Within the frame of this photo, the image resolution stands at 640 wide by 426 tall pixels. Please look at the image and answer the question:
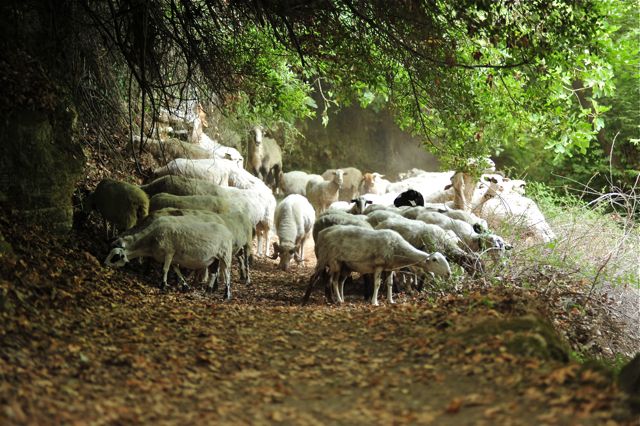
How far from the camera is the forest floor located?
388 centimetres

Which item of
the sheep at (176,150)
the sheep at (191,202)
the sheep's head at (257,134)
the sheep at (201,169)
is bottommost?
the sheep at (191,202)

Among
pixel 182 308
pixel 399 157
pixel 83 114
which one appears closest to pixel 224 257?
pixel 182 308

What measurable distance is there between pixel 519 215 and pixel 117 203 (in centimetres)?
688

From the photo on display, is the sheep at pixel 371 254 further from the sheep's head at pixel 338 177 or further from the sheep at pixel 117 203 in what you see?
the sheep's head at pixel 338 177

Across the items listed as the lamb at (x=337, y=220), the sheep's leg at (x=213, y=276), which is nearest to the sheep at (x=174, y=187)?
the lamb at (x=337, y=220)

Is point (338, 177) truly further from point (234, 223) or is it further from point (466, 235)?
point (234, 223)

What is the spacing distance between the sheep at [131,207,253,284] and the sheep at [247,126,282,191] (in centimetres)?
875

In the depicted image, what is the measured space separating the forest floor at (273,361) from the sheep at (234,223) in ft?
6.00

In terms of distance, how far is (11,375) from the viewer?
412 cm

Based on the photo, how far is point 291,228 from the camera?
1438 cm

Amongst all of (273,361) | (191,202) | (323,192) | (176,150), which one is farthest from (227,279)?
(323,192)

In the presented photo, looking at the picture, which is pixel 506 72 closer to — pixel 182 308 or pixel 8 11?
pixel 182 308

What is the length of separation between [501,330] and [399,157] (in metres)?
23.6

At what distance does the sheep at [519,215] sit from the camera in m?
11.0
